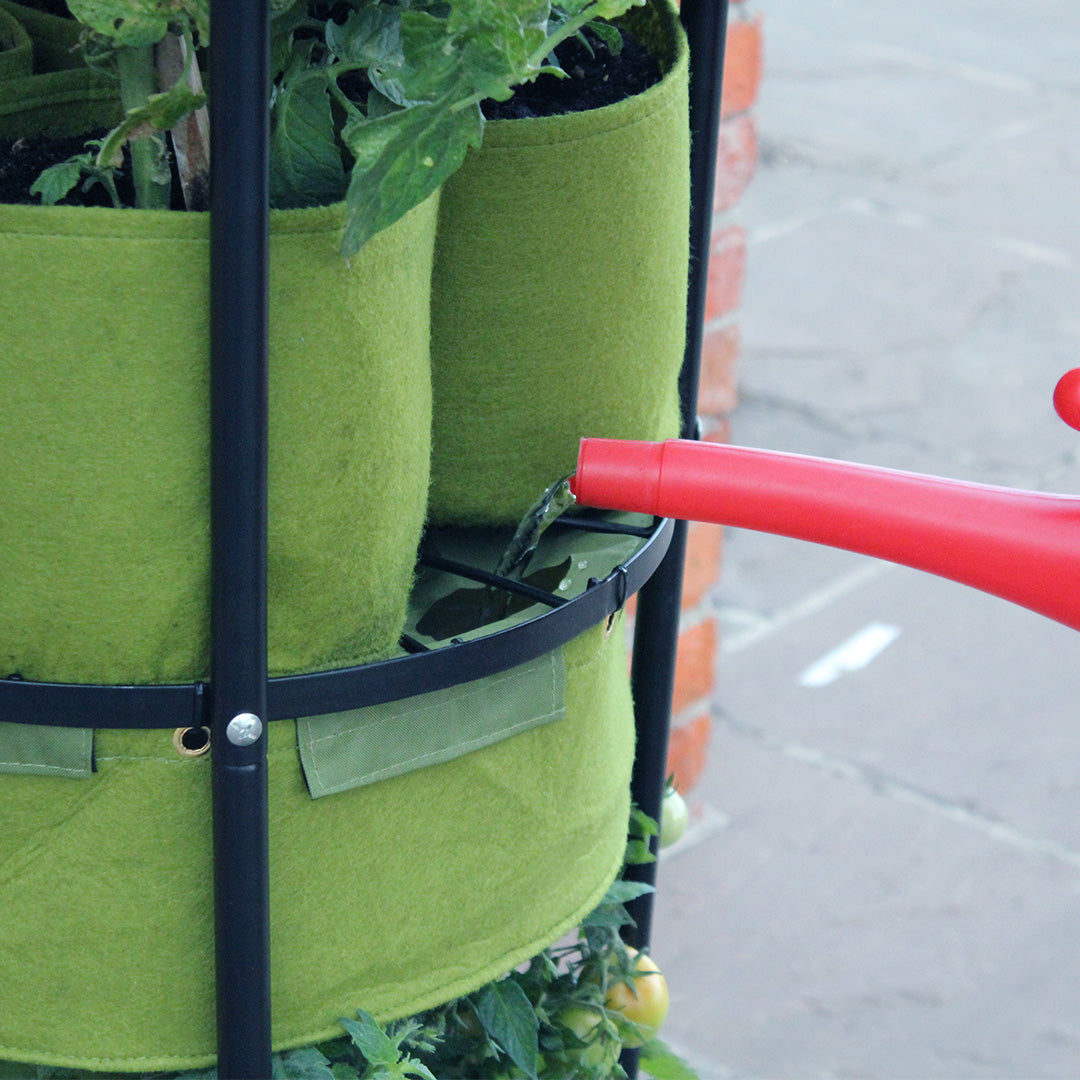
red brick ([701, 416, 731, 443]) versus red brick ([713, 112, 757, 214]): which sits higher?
red brick ([713, 112, 757, 214])

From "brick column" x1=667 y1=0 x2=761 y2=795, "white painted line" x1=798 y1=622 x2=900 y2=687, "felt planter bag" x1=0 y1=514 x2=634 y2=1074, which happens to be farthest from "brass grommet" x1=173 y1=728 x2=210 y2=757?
"white painted line" x1=798 y1=622 x2=900 y2=687

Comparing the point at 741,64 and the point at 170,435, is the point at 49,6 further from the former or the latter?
the point at 741,64

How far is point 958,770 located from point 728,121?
76 centimetres

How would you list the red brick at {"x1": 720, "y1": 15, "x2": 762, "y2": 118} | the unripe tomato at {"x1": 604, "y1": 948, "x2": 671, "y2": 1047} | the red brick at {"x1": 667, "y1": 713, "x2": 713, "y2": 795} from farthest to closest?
the red brick at {"x1": 667, "y1": 713, "x2": 713, "y2": 795}, the red brick at {"x1": 720, "y1": 15, "x2": 762, "y2": 118}, the unripe tomato at {"x1": 604, "y1": 948, "x2": 671, "y2": 1047}

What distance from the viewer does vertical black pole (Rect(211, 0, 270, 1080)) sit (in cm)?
47

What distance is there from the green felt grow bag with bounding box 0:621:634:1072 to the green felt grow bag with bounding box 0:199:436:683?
0.04 metres

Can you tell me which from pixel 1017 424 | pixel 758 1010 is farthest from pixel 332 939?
pixel 1017 424

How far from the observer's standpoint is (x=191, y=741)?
0.55 m

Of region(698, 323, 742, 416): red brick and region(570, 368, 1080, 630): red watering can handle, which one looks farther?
region(698, 323, 742, 416): red brick

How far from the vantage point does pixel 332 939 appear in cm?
60

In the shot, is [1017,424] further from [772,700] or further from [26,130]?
[26,130]

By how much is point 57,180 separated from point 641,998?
53 centimetres

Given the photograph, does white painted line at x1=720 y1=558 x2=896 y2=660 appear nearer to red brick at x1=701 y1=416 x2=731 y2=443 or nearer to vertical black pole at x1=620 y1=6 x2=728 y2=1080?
red brick at x1=701 y1=416 x2=731 y2=443

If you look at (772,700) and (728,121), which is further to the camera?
(772,700)
